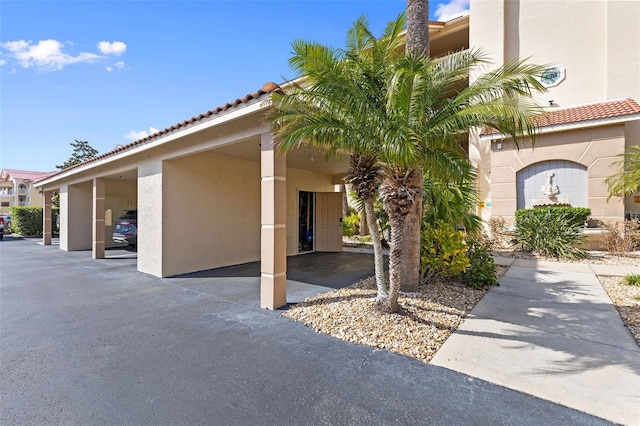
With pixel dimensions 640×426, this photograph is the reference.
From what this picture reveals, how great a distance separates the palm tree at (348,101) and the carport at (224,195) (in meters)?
0.79

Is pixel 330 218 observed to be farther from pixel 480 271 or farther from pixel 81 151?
pixel 81 151

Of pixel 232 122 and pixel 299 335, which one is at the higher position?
pixel 232 122

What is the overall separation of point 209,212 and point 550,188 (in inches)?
510

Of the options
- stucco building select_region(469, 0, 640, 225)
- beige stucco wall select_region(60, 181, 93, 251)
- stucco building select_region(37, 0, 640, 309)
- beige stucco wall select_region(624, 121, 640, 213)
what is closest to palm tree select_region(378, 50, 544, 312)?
stucco building select_region(37, 0, 640, 309)

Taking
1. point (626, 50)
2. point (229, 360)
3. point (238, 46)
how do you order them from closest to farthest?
point (229, 360) → point (238, 46) → point (626, 50)

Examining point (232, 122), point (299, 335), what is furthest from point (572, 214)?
point (232, 122)

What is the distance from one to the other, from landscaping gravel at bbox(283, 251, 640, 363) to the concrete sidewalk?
0.20 meters

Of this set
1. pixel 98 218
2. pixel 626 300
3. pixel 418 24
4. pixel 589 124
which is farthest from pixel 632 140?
pixel 98 218

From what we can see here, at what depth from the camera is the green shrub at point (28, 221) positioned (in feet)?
75.5

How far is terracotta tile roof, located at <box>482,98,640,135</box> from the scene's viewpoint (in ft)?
33.6

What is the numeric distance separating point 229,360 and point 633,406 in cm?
435

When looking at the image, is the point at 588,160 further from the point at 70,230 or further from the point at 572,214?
the point at 70,230

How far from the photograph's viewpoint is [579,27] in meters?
12.5

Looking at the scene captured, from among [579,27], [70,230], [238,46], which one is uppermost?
[579,27]
